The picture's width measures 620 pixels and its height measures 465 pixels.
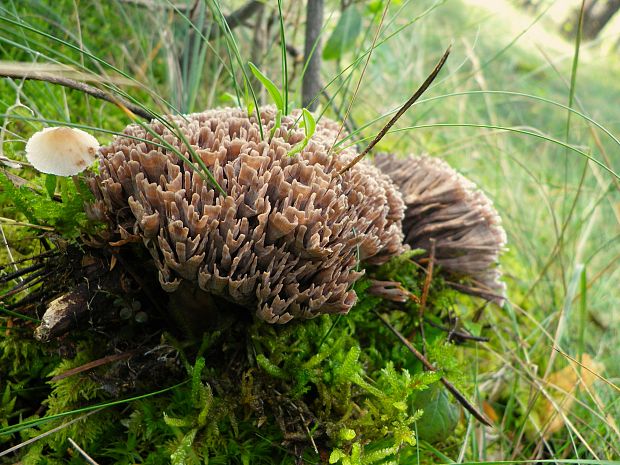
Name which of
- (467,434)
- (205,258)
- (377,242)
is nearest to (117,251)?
(205,258)

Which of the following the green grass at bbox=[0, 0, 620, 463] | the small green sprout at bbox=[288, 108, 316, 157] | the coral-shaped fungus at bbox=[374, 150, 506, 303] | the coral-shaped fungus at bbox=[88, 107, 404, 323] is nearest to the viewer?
the coral-shaped fungus at bbox=[88, 107, 404, 323]

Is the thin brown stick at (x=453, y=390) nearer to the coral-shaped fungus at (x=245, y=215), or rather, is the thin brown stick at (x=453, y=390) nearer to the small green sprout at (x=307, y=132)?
the coral-shaped fungus at (x=245, y=215)

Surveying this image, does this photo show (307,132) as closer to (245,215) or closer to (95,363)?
(245,215)

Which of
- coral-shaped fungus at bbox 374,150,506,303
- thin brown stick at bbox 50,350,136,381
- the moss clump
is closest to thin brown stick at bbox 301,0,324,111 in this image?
coral-shaped fungus at bbox 374,150,506,303

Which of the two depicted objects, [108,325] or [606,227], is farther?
[606,227]

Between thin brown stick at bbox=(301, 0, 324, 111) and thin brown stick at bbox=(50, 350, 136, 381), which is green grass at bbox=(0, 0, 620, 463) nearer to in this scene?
thin brown stick at bbox=(301, 0, 324, 111)

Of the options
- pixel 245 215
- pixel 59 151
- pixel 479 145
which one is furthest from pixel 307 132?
pixel 479 145

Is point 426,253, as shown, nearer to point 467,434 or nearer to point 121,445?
point 467,434
